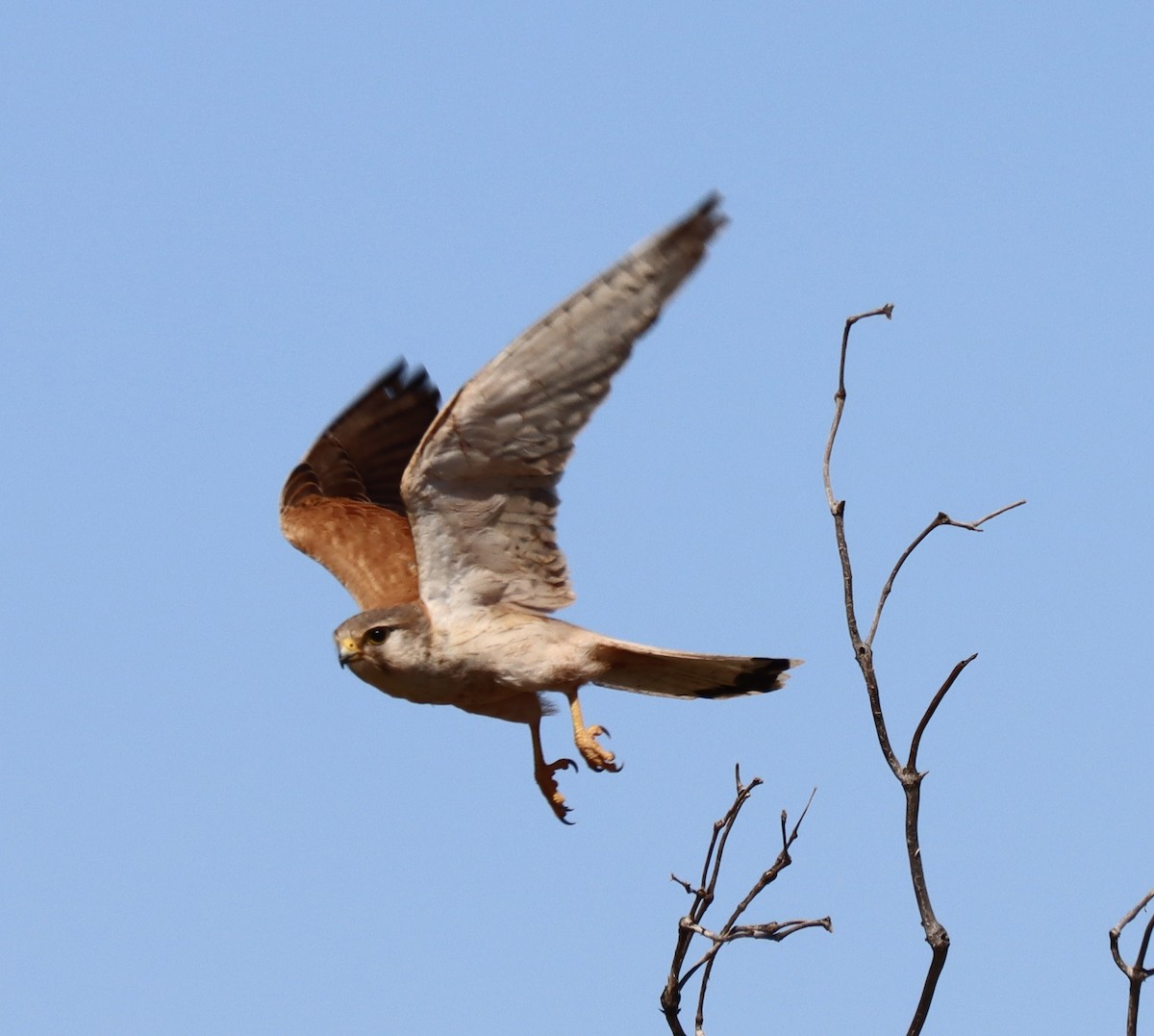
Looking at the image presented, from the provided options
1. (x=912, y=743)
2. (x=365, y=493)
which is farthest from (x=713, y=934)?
(x=365, y=493)

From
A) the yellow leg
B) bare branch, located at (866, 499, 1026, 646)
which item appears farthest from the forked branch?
the yellow leg

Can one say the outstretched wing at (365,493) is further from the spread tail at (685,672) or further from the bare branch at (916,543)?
the bare branch at (916,543)

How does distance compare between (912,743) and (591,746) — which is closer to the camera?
(912,743)

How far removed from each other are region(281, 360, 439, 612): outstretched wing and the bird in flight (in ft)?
1.93

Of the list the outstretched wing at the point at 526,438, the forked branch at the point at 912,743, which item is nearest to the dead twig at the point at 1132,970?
the forked branch at the point at 912,743

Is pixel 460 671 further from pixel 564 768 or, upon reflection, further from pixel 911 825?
pixel 911 825

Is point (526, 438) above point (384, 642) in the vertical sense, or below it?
above

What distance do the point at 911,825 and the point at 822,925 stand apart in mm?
334

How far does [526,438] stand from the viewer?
5.88 m

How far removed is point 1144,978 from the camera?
349cm

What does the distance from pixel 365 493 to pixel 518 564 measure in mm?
2208

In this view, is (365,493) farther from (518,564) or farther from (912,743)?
(912,743)

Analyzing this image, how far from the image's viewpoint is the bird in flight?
217 inches

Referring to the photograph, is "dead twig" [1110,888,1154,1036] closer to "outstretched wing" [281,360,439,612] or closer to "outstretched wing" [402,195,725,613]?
"outstretched wing" [402,195,725,613]
